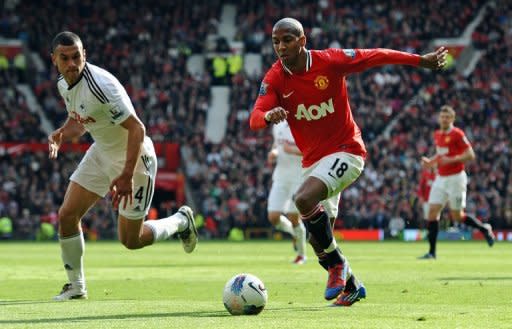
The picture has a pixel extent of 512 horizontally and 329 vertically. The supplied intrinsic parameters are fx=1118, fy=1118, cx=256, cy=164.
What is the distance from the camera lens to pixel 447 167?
21.9m

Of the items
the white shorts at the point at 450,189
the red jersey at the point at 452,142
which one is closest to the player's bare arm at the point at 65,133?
the red jersey at the point at 452,142

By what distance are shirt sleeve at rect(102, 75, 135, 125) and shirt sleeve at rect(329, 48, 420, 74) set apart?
79.2 inches

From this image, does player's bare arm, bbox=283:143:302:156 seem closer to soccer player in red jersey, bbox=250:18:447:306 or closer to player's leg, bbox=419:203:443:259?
player's leg, bbox=419:203:443:259

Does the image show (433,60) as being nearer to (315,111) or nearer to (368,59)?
(368,59)

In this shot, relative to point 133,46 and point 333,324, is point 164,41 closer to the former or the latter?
point 133,46

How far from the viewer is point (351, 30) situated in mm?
47000

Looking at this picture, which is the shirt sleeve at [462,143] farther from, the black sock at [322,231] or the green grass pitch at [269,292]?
the black sock at [322,231]

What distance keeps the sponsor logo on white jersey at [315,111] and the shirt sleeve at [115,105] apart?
5.24ft

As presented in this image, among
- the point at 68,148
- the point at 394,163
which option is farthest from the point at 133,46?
the point at 394,163

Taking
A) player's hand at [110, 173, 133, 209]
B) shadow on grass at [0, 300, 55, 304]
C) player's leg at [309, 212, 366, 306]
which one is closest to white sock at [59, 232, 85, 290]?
shadow on grass at [0, 300, 55, 304]

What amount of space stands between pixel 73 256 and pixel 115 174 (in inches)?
36.9

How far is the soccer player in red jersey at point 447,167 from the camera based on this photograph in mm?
20812

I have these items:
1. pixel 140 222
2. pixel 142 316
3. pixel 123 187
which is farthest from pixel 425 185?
pixel 142 316

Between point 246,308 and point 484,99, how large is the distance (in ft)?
114
